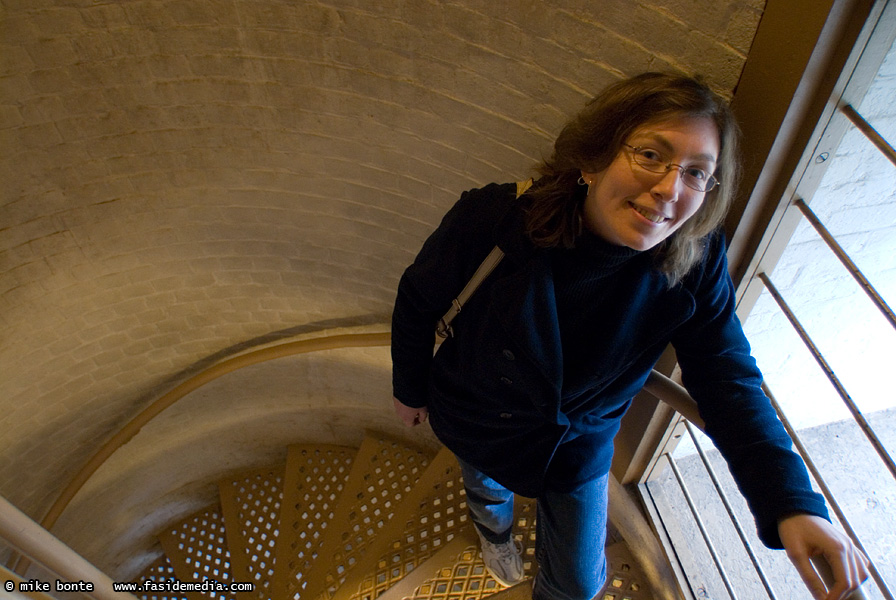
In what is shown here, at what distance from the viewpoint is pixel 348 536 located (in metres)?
3.73

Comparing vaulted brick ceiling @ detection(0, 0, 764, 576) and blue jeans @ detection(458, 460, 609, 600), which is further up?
vaulted brick ceiling @ detection(0, 0, 764, 576)

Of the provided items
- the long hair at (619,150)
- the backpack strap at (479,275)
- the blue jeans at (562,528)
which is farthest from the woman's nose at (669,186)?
the blue jeans at (562,528)

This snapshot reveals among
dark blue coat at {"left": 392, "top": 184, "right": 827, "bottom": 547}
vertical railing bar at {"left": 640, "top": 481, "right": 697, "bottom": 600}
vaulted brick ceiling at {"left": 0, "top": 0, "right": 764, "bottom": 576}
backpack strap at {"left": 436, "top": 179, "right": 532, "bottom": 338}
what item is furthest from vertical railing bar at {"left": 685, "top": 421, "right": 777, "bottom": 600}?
vaulted brick ceiling at {"left": 0, "top": 0, "right": 764, "bottom": 576}

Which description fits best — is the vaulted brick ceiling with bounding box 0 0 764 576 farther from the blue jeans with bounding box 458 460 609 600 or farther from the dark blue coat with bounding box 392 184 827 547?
the blue jeans with bounding box 458 460 609 600

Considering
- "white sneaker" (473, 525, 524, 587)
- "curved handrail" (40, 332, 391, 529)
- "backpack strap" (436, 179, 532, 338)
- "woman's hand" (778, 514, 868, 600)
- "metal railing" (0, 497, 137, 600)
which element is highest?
"curved handrail" (40, 332, 391, 529)

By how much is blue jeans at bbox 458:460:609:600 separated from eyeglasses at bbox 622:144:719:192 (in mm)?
930

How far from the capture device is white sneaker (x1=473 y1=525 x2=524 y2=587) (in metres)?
2.33

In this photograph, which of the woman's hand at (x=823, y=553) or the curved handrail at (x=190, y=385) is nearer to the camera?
the woman's hand at (x=823, y=553)

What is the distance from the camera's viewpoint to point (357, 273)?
3.04 metres

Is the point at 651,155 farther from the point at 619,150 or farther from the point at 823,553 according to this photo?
the point at 823,553

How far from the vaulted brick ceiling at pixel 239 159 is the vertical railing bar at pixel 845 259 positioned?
13.8 inches

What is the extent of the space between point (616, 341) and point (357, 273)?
1869 millimetres

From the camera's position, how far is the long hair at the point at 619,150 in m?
1.20

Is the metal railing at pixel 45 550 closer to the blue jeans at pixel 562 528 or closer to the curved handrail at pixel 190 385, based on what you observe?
the blue jeans at pixel 562 528
